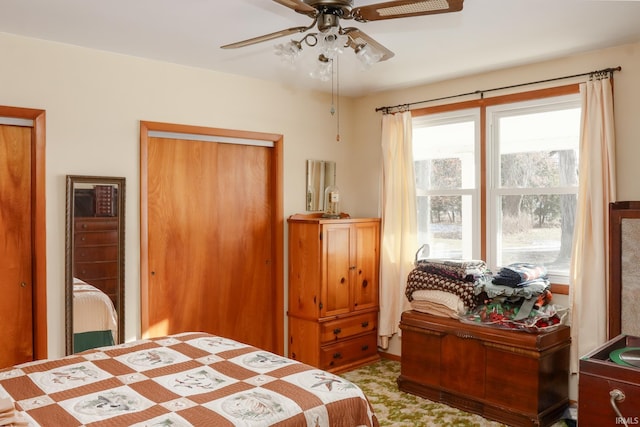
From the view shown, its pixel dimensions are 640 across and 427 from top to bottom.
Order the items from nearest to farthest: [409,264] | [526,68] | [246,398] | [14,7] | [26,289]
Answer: [246,398] < [14,7] < [26,289] < [526,68] < [409,264]

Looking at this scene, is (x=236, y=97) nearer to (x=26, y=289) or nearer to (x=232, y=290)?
(x=232, y=290)

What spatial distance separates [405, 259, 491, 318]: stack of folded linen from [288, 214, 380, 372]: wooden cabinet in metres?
0.58

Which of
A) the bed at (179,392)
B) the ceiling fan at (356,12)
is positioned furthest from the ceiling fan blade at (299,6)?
the bed at (179,392)

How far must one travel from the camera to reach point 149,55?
3562 mm

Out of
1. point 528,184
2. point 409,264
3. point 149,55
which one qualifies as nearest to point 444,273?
point 409,264

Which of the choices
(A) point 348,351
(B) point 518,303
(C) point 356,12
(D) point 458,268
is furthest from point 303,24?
(A) point 348,351

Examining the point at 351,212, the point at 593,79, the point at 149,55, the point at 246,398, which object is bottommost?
the point at 246,398

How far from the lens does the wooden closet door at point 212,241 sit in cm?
378

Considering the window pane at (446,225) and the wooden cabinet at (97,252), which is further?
the window pane at (446,225)

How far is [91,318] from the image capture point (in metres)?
3.41

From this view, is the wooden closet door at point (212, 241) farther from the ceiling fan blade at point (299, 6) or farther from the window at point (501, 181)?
the ceiling fan blade at point (299, 6)

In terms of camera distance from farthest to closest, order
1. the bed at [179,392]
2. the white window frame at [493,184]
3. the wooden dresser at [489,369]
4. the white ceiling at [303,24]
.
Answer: the white window frame at [493,184]
the wooden dresser at [489,369]
the white ceiling at [303,24]
the bed at [179,392]

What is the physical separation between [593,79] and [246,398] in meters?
3.04

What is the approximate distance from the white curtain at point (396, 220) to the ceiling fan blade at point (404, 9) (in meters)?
2.33
